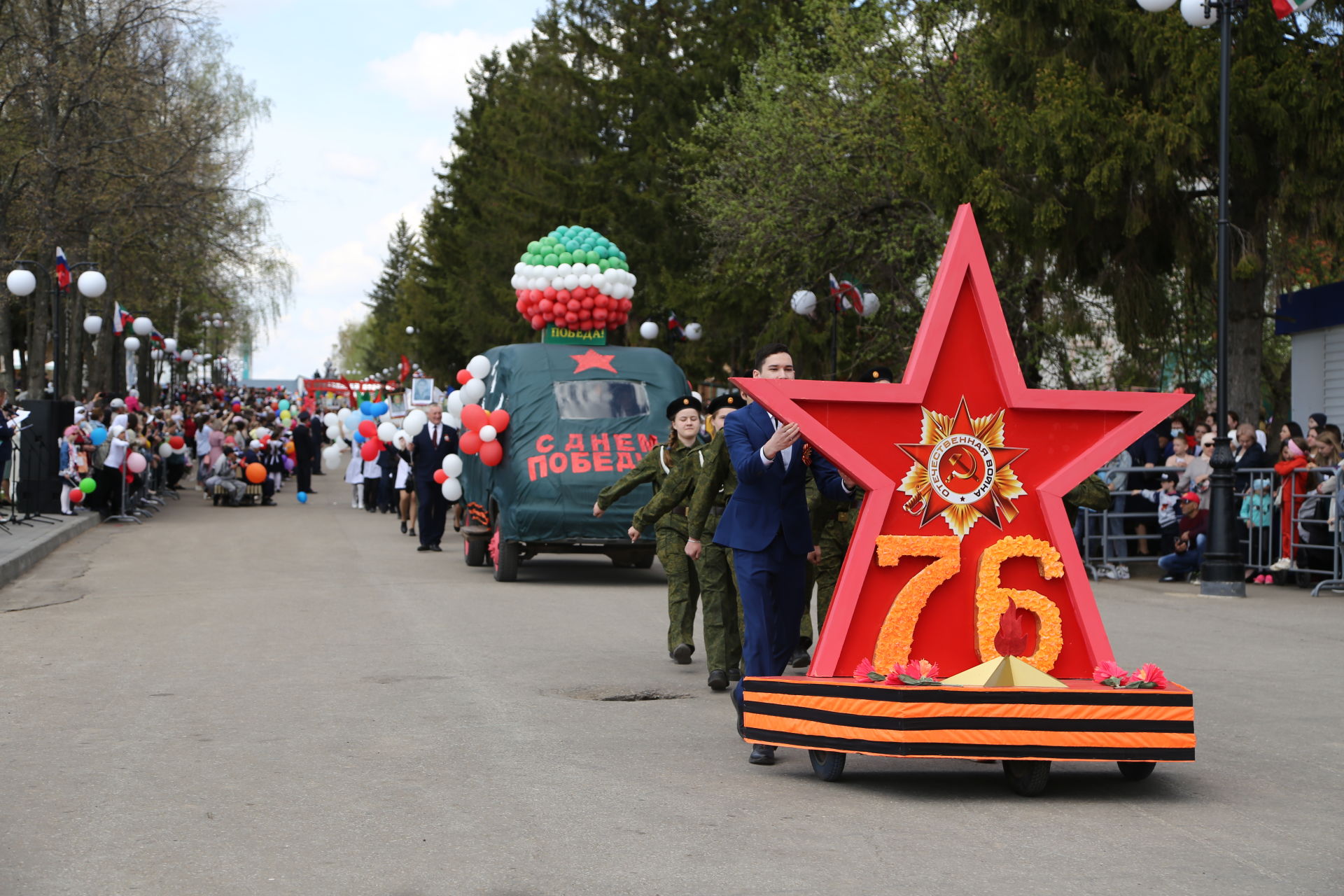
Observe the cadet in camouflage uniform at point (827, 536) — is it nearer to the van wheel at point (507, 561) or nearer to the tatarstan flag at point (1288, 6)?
the van wheel at point (507, 561)

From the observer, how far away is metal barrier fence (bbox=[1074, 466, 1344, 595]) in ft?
52.5

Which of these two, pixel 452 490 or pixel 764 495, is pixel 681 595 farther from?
pixel 452 490

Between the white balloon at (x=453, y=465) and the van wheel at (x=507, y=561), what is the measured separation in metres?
2.31

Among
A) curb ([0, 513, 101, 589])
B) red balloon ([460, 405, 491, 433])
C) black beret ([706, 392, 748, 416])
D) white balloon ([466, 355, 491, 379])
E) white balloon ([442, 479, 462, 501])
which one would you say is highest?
white balloon ([466, 355, 491, 379])

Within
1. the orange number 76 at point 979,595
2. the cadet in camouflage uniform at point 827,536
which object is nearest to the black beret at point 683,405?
the cadet in camouflage uniform at point 827,536

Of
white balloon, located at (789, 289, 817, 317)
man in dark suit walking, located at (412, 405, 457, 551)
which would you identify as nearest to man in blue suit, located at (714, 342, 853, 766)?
man in dark suit walking, located at (412, 405, 457, 551)

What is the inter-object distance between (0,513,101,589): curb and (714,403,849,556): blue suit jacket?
33.9ft

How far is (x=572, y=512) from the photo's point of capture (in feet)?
51.7

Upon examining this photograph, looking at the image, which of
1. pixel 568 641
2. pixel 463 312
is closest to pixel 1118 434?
pixel 568 641

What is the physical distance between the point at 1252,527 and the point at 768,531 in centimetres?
1142

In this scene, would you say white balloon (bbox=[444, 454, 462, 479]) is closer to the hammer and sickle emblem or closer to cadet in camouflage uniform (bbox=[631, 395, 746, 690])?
cadet in camouflage uniform (bbox=[631, 395, 746, 690])

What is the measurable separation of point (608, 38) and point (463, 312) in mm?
10313

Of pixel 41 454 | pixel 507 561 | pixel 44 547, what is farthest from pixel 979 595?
pixel 41 454

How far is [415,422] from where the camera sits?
2061 cm
